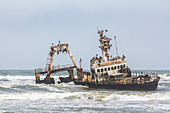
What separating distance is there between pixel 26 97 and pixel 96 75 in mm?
15694

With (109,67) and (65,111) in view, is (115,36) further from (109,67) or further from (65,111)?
(65,111)

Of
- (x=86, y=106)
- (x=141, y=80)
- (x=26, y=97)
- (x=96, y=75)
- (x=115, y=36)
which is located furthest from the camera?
(x=115, y=36)

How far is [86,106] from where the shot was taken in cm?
2416

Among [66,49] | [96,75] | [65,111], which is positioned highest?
[66,49]

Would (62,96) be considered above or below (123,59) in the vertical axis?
below

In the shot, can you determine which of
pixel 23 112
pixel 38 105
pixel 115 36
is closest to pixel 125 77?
pixel 115 36

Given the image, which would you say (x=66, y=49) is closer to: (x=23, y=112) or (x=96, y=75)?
(x=96, y=75)

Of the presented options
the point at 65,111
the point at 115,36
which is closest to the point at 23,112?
the point at 65,111

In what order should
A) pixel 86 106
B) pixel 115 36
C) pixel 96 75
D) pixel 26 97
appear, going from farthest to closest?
pixel 115 36, pixel 96 75, pixel 26 97, pixel 86 106

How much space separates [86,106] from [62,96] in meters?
7.18

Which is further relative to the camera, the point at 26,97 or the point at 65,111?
the point at 26,97

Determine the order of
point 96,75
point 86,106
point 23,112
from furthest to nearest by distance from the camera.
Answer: point 96,75
point 86,106
point 23,112

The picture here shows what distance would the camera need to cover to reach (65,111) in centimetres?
2183

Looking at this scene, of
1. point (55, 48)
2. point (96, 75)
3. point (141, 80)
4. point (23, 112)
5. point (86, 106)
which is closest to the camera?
point (23, 112)
